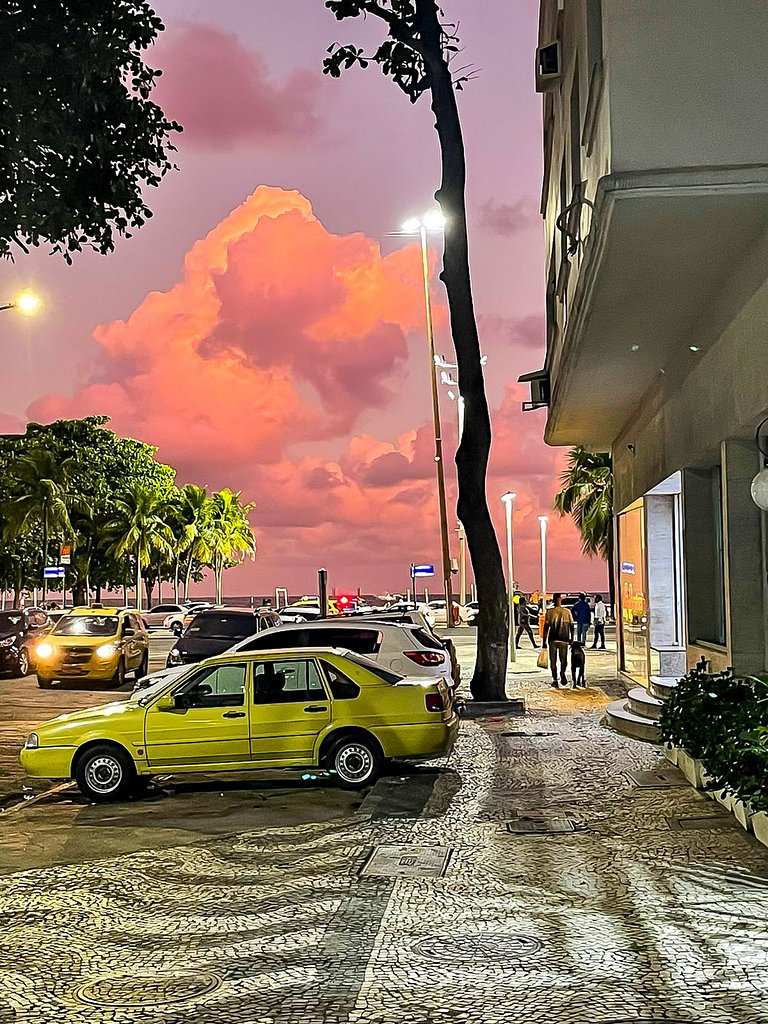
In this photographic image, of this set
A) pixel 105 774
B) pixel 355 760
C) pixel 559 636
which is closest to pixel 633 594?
pixel 559 636

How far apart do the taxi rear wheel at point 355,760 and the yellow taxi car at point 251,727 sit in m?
0.01

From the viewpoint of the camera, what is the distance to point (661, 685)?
18703 mm

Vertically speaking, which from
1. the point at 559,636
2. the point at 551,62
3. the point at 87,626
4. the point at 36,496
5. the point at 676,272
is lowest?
the point at 559,636

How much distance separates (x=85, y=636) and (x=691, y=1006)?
1017 inches

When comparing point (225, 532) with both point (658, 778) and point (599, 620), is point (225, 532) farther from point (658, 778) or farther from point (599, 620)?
point (658, 778)

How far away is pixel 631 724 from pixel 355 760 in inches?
222

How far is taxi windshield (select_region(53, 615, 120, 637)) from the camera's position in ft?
102

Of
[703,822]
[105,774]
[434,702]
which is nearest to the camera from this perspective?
[703,822]

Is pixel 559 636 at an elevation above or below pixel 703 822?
above

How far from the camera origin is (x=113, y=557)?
8069cm

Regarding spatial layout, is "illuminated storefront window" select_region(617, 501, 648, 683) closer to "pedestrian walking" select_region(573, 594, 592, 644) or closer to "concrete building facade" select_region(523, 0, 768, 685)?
"concrete building facade" select_region(523, 0, 768, 685)

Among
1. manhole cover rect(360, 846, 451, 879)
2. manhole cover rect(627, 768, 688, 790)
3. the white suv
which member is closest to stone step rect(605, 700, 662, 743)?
manhole cover rect(627, 768, 688, 790)

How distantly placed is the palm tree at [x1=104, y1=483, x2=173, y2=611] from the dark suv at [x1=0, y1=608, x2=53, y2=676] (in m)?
40.0

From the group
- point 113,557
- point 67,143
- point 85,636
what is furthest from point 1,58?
point 113,557
